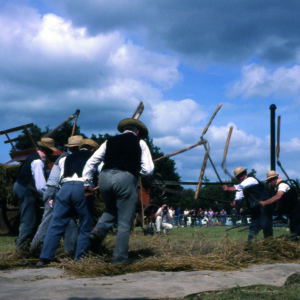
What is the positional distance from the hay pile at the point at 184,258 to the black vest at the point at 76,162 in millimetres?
1035

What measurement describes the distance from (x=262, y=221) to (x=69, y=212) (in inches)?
146

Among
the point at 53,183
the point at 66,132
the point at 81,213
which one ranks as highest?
the point at 66,132

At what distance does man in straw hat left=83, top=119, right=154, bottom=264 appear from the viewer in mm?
5648

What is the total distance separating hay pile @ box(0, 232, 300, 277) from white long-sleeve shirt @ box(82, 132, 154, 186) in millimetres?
923

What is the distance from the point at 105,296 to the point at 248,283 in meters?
1.31

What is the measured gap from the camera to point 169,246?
7227 millimetres


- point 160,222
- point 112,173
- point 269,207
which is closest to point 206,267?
point 112,173

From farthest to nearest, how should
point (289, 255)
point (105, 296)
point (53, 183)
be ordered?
point (53, 183), point (289, 255), point (105, 296)

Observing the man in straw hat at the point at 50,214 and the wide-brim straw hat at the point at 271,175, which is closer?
the man in straw hat at the point at 50,214

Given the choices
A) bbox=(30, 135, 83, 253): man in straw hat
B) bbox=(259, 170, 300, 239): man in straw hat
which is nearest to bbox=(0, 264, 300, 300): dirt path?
bbox=(30, 135, 83, 253): man in straw hat

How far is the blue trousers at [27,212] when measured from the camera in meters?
7.20

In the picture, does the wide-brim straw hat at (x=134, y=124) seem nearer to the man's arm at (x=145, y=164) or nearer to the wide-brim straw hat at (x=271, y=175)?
the man's arm at (x=145, y=164)

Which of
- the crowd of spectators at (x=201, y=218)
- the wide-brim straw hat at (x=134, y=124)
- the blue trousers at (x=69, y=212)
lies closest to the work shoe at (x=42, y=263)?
the blue trousers at (x=69, y=212)

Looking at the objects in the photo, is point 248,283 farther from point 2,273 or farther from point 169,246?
point 169,246
